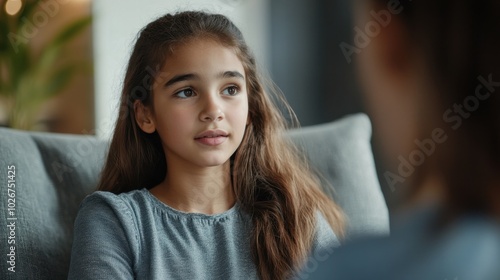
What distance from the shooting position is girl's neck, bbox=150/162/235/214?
1329mm

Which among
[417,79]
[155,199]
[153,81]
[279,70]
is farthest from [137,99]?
[279,70]

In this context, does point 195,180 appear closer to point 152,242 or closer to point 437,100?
point 152,242

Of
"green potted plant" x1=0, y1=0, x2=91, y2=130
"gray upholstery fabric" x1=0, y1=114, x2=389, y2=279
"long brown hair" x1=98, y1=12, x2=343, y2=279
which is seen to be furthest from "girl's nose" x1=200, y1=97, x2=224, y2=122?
"green potted plant" x1=0, y1=0, x2=91, y2=130

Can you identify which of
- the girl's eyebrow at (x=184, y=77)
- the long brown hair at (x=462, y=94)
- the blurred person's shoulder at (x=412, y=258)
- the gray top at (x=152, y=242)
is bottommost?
the blurred person's shoulder at (x=412, y=258)

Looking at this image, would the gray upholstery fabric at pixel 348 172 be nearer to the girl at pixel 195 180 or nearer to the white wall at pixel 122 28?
the girl at pixel 195 180

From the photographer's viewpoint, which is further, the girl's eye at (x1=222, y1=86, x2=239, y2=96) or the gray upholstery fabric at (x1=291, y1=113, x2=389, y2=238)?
the gray upholstery fabric at (x1=291, y1=113, x2=389, y2=238)

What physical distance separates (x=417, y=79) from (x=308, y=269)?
4.63ft

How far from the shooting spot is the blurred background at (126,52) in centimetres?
289

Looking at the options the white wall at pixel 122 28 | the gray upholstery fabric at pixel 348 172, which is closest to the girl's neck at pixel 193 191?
the gray upholstery fabric at pixel 348 172

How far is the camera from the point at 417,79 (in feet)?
8.44

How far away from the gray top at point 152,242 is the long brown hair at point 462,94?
855 mm

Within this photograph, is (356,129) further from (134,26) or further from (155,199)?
(134,26)

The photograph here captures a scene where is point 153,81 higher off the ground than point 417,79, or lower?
lower

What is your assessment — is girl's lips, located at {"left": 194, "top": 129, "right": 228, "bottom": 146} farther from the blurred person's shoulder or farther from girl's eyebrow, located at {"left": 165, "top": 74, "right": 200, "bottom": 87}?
the blurred person's shoulder
